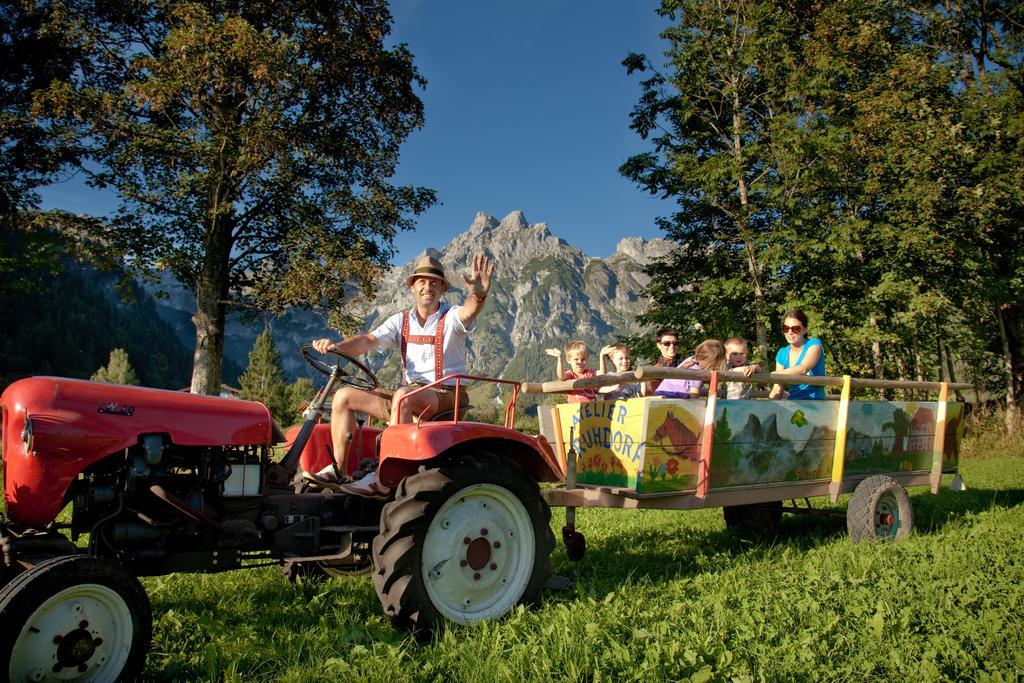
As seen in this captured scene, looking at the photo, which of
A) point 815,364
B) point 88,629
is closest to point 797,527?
point 815,364

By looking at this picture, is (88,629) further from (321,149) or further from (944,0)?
(944,0)

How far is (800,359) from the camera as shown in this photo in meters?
5.93

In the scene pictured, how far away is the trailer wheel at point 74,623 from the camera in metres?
2.38

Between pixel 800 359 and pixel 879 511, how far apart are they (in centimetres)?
142

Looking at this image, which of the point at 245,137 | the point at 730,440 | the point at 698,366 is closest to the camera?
the point at 730,440

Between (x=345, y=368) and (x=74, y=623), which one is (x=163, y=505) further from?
(x=345, y=368)

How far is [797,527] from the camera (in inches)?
250

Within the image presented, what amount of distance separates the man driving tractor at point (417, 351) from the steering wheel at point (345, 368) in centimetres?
5

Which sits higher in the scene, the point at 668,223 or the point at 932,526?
the point at 668,223

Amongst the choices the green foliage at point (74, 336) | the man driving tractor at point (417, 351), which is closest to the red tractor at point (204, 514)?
the man driving tractor at point (417, 351)

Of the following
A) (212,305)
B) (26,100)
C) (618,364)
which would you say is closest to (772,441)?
(618,364)

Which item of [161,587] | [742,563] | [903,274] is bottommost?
[161,587]

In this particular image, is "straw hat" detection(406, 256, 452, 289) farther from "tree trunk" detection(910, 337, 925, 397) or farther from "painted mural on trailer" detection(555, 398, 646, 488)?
"tree trunk" detection(910, 337, 925, 397)

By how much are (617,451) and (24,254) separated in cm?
1321
